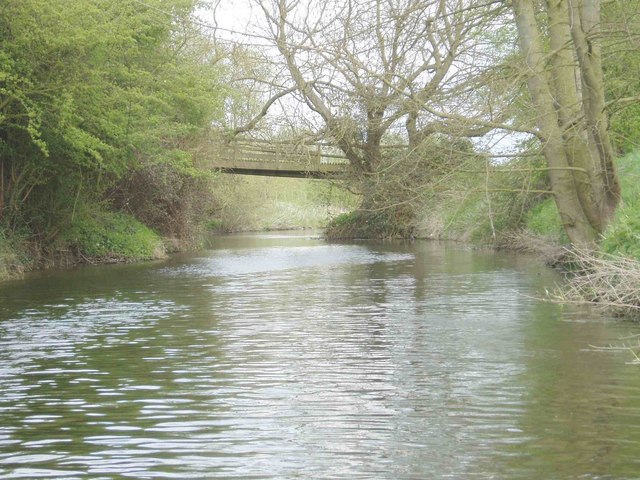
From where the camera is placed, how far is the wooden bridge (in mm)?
38122

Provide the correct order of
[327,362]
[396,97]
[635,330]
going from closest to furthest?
[327,362] < [635,330] < [396,97]

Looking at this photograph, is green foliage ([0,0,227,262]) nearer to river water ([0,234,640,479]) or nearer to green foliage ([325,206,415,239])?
river water ([0,234,640,479])

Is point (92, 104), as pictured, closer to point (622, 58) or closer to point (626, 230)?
point (622, 58)

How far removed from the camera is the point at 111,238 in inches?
1108

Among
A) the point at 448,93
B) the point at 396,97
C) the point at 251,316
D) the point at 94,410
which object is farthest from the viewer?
the point at 396,97

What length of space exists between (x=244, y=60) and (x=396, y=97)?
1902 cm

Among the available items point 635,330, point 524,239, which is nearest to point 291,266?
point 524,239

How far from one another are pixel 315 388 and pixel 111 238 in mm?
20761

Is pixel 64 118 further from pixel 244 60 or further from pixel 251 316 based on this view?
pixel 244 60

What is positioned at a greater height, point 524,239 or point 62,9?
point 62,9

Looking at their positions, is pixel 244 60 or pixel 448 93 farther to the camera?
pixel 244 60

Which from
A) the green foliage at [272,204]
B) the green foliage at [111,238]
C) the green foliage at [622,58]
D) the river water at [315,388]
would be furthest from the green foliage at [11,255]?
the green foliage at [272,204]

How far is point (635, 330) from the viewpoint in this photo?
11445mm

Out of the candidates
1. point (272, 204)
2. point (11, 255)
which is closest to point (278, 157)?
point (11, 255)
